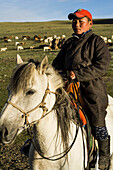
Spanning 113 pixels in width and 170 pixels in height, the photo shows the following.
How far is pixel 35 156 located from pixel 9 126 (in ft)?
2.81

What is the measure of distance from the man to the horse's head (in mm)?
586

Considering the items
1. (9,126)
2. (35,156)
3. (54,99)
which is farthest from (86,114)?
(9,126)

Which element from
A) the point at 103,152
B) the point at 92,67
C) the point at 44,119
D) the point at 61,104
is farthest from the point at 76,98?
the point at 103,152

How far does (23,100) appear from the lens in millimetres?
2414

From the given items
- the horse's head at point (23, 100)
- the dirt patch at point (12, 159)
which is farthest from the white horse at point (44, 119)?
the dirt patch at point (12, 159)

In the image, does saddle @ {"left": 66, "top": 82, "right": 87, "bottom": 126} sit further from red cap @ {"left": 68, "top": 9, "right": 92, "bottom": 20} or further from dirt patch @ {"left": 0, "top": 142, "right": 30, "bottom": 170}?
dirt patch @ {"left": 0, "top": 142, "right": 30, "bottom": 170}

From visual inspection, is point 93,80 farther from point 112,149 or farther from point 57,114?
point 112,149

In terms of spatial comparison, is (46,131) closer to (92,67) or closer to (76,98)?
(76,98)

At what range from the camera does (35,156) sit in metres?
2.99

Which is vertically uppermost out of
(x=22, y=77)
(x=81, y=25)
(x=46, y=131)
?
(x=81, y=25)

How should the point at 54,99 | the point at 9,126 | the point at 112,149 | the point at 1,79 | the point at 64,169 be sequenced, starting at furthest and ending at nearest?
the point at 1,79
the point at 112,149
the point at 64,169
the point at 54,99
the point at 9,126

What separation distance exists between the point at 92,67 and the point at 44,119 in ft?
3.21

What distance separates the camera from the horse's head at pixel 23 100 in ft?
7.80

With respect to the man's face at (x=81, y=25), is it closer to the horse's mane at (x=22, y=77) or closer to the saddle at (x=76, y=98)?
the saddle at (x=76, y=98)
